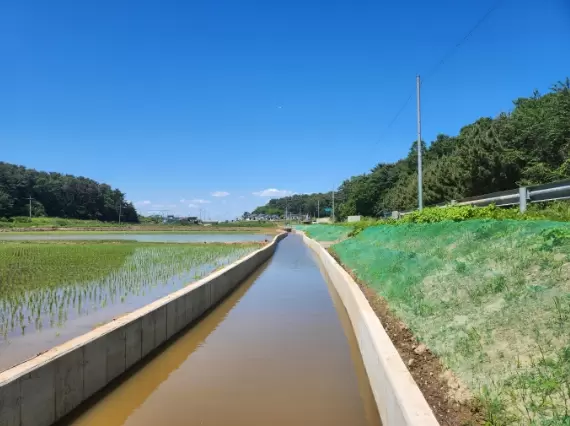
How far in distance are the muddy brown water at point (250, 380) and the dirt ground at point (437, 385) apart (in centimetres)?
82

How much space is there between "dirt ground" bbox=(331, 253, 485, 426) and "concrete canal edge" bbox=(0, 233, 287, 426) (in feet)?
13.2

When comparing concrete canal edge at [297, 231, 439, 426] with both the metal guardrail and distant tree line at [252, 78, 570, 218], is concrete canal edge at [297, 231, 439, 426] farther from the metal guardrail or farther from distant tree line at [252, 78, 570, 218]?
distant tree line at [252, 78, 570, 218]

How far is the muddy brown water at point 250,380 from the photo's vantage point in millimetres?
5293

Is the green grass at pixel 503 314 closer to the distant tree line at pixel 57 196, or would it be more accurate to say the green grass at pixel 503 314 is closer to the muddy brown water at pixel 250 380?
the muddy brown water at pixel 250 380

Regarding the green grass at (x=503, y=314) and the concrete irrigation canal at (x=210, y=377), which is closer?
the green grass at (x=503, y=314)

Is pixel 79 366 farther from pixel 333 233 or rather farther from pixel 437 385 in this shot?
pixel 333 233

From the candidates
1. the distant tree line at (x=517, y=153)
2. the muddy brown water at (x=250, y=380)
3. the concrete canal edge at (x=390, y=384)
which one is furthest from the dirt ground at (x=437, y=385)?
the distant tree line at (x=517, y=153)

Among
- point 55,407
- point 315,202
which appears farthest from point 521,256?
point 315,202

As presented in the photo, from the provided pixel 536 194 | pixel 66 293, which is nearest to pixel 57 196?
pixel 66 293

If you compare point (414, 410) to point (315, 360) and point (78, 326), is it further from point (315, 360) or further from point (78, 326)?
point (78, 326)

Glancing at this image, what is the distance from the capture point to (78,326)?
28.3 ft

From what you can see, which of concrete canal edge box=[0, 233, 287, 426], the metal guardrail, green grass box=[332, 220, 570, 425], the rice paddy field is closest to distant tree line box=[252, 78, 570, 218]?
the metal guardrail

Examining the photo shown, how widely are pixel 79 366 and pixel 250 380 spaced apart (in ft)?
7.91

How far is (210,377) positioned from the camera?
6668 mm
